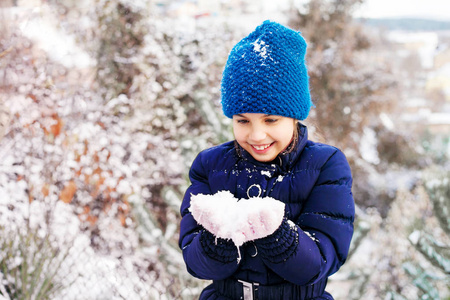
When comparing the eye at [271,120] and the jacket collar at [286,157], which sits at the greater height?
the eye at [271,120]

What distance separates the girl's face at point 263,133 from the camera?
3.73 feet

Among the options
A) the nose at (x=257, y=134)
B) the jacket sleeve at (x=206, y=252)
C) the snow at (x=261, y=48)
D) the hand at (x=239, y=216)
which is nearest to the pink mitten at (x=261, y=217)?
the hand at (x=239, y=216)

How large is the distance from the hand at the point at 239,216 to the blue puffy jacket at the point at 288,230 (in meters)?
0.05

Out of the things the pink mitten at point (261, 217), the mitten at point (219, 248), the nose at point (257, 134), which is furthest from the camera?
the nose at point (257, 134)

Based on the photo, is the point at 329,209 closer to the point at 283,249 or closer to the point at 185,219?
the point at 283,249

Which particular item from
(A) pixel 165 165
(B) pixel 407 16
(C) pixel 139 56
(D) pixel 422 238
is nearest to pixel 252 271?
(D) pixel 422 238

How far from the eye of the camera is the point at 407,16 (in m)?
18.1

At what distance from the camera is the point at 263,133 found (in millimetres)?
1129

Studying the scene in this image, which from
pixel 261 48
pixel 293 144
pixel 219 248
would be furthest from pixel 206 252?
pixel 261 48

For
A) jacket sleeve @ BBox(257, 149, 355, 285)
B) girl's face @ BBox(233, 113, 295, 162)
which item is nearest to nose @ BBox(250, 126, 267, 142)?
girl's face @ BBox(233, 113, 295, 162)

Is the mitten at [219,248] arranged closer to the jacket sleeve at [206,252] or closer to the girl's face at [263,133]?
the jacket sleeve at [206,252]

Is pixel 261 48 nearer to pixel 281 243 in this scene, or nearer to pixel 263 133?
pixel 263 133

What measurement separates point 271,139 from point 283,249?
0.33 meters

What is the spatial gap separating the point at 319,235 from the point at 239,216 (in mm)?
265
